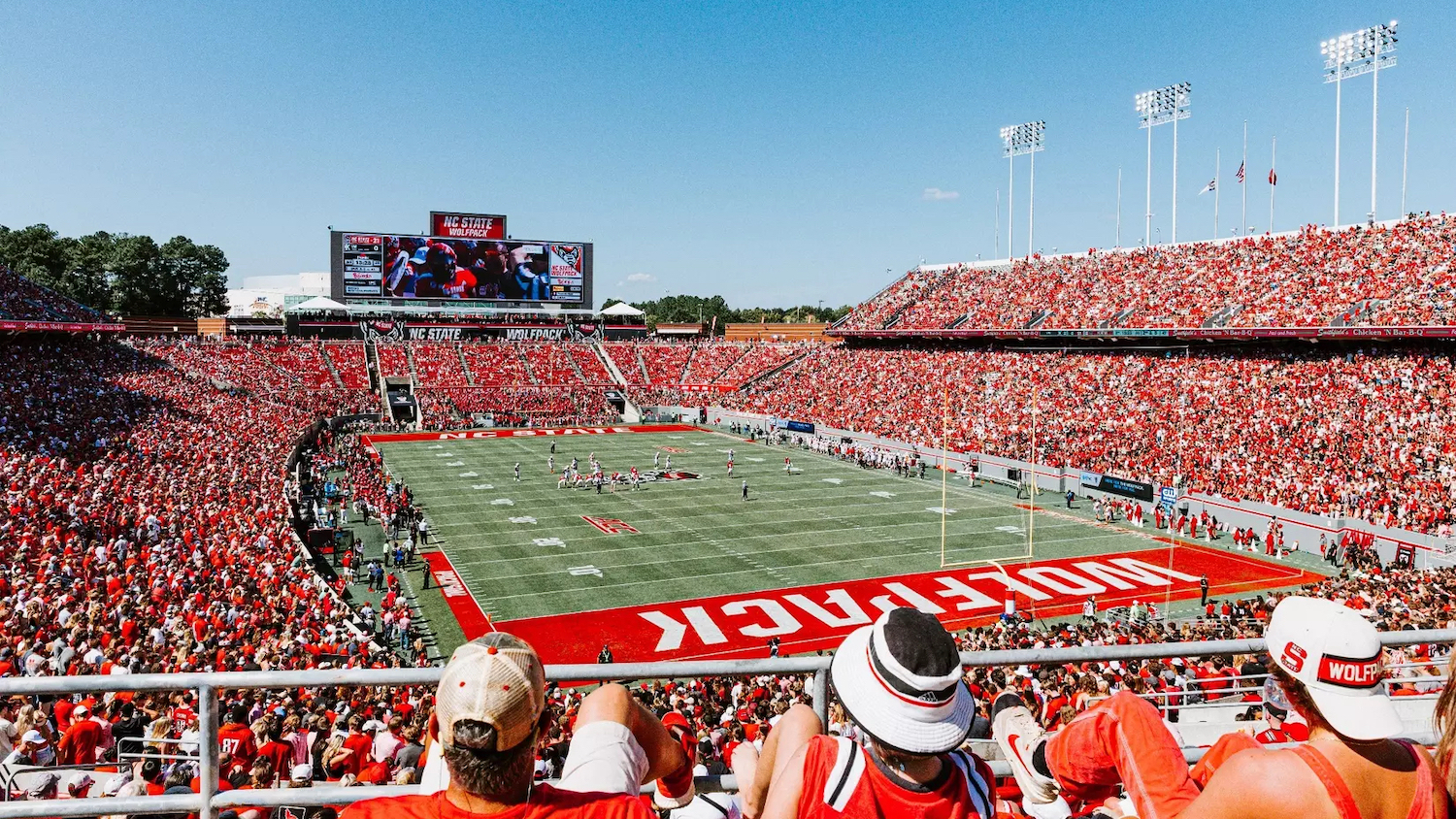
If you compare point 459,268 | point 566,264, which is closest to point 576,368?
point 566,264

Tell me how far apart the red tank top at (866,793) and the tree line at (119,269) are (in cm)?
9619

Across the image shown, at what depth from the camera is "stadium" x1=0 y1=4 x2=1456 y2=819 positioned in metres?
2.29

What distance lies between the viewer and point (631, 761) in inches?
93.2

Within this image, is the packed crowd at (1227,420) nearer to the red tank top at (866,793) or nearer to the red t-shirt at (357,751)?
the red t-shirt at (357,751)

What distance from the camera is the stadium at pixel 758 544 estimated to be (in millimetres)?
2293

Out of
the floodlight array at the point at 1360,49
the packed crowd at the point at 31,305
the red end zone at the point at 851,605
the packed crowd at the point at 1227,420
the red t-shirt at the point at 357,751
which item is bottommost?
the red end zone at the point at 851,605

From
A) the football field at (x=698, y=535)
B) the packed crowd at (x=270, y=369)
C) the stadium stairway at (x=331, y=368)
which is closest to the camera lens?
the football field at (x=698, y=535)

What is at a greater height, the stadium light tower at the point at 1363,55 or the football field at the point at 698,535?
the stadium light tower at the point at 1363,55

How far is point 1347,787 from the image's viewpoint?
2.19 metres

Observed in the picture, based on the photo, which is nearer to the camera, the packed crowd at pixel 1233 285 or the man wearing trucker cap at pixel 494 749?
the man wearing trucker cap at pixel 494 749

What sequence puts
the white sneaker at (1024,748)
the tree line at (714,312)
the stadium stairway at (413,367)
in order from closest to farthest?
the white sneaker at (1024,748) → the stadium stairway at (413,367) → the tree line at (714,312)

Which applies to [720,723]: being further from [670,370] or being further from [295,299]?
[295,299]

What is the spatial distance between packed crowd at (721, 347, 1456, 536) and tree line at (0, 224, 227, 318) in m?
73.3

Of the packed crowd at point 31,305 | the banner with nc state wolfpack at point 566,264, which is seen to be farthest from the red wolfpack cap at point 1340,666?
the banner with nc state wolfpack at point 566,264
